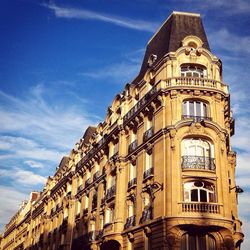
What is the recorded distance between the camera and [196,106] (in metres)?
27.0

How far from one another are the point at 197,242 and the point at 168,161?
17.4ft

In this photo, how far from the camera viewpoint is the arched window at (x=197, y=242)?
2230 cm

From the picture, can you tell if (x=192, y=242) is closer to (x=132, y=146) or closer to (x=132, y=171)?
(x=132, y=171)

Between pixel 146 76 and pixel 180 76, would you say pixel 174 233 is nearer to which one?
pixel 180 76

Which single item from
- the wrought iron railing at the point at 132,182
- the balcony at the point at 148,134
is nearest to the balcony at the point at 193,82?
the balcony at the point at 148,134

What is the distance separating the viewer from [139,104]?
30594mm

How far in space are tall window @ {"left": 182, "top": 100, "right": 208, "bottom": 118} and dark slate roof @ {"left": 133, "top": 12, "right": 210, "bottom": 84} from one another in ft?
17.3

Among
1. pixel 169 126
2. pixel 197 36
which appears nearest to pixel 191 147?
pixel 169 126

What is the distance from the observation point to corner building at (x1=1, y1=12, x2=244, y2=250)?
22766 mm

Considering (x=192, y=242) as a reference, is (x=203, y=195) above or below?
above

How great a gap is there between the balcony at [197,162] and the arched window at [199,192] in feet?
3.35

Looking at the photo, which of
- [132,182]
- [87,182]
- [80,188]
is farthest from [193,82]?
[80,188]

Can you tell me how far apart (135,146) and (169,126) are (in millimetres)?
5238

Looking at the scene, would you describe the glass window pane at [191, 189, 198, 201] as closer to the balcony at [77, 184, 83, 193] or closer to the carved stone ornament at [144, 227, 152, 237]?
the carved stone ornament at [144, 227, 152, 237]
